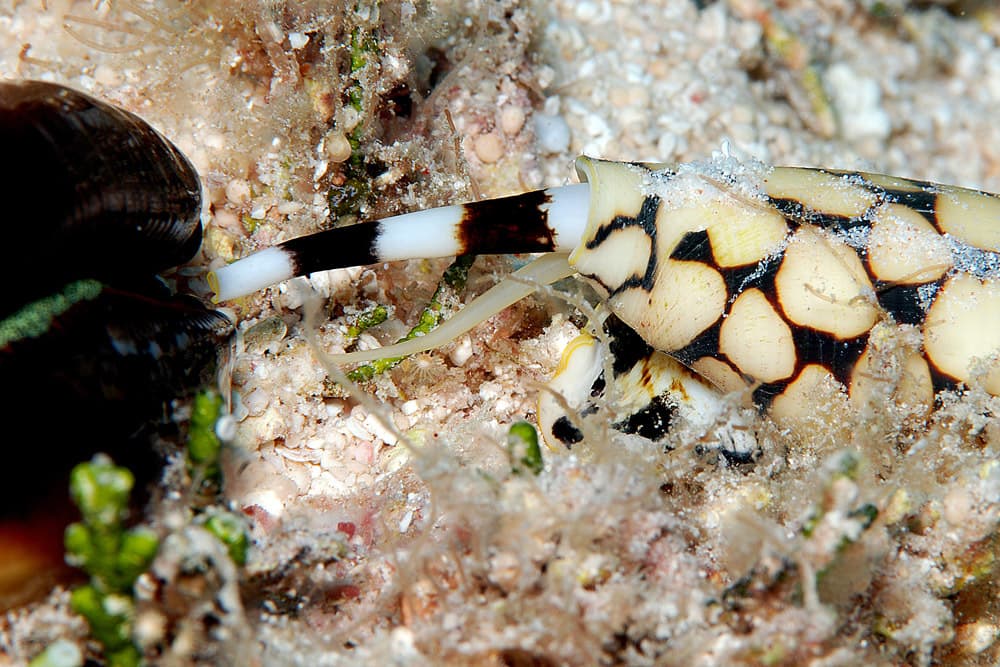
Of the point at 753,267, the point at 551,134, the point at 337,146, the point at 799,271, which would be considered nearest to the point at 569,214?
the point at 753,267

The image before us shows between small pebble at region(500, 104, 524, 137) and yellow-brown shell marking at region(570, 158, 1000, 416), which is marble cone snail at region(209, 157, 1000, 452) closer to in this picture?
yellow-brown shell marking at region(570, 158, 1000, 416)

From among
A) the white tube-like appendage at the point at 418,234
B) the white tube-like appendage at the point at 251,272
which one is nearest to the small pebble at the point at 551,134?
the white tube-like appendage at the point at 418,234

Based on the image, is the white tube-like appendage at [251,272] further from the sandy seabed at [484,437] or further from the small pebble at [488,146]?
the small pebble at [488,146]

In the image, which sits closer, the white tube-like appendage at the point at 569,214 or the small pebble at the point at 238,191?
the white tube-like appendage at the point at 569,214

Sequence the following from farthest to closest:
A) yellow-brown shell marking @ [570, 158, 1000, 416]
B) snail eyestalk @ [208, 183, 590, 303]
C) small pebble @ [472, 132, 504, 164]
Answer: small pebble @ [472, 132, 504, 164], snail eyestalk @ [208, 183, 590, 303], yellow-brown shell marking @ [570, 158, 1000, 416]

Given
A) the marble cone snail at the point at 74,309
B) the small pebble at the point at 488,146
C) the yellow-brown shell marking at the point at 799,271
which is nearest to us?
the marble cone snail at the point at 74,309

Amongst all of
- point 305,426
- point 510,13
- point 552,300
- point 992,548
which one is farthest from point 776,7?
point 305,426

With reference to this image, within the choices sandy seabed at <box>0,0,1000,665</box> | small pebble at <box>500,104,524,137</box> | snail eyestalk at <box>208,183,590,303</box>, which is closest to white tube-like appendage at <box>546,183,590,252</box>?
snail eyestalk at <box>208,183,590,303</box>
